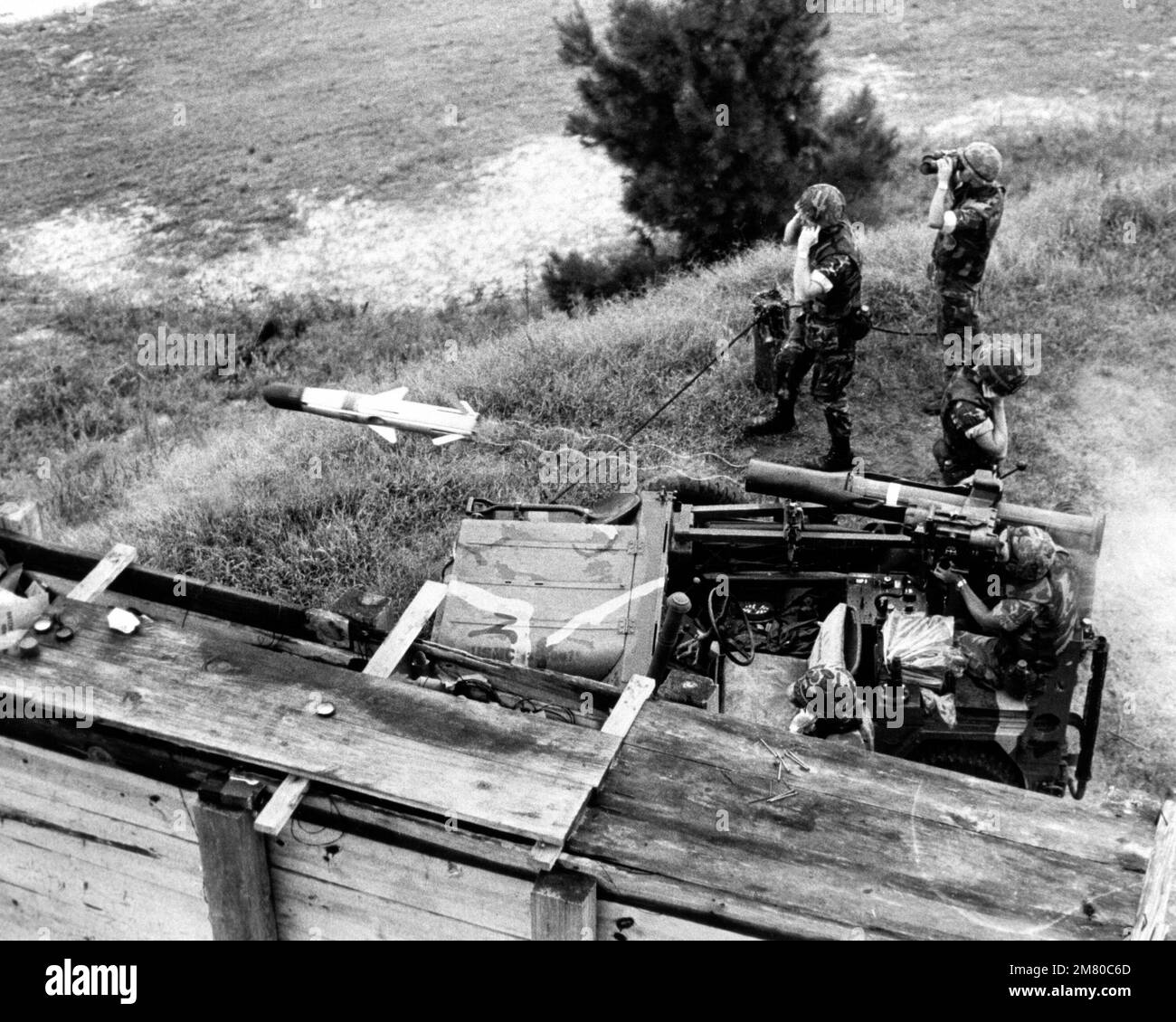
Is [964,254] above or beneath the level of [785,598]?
above

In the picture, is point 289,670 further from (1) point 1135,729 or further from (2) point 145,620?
(1) point 1135,729

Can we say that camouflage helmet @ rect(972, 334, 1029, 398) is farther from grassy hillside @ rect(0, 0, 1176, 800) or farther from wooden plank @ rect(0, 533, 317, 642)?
wooden plank @ rect(0, 533, 317, 642)

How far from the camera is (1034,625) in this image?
6340 mm

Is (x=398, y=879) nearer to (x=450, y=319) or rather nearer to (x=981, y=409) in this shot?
(x=981, y=409)

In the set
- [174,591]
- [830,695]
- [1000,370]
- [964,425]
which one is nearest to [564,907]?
[830,695]

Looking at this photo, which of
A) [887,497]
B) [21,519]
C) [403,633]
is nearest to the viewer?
[403,633]

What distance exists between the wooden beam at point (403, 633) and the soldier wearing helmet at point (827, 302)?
5027 millimetres

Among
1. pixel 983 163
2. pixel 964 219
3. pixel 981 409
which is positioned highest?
pixel 983 163

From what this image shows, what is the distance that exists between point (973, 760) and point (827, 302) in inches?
156

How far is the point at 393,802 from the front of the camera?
4273 mm

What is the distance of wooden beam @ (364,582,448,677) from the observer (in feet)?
16.2

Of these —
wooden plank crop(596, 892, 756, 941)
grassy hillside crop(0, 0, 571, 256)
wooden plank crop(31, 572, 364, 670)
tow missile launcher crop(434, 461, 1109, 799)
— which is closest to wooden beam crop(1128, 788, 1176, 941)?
wooden plank crop(596, 892, 756, 941)

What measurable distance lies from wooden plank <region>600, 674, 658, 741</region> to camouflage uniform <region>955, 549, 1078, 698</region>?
8.02ft

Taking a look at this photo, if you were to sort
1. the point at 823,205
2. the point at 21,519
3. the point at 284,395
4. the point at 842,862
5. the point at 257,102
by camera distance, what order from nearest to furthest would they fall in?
the point at 842,862 → the point at 21,519 → the point at 284,395 → the point at 823,205 → the point at 257,102
